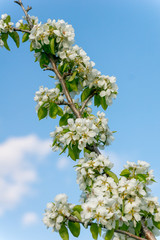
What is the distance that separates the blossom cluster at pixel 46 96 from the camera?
16.5 ft

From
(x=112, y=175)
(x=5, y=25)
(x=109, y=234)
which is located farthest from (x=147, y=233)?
(x=5, y=25)

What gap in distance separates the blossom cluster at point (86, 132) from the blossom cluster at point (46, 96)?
47 centimetres

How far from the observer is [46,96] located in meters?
4.98

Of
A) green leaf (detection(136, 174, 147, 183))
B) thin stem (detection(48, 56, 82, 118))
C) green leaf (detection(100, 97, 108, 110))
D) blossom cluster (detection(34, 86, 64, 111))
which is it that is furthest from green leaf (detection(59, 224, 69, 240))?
green leaf (detection(100, 97, 108, 110))

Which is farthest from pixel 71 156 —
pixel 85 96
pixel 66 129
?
pixel 85 96

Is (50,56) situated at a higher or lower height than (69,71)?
higher

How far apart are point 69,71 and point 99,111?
2.85 ft

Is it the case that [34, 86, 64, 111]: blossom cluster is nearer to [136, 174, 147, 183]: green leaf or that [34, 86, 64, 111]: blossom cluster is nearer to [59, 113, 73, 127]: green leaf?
[59, 113, 73, 127]: green leaf

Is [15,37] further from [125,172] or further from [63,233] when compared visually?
[63,233]

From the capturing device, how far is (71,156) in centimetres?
476

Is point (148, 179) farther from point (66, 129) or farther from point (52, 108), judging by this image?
point (52, 108)

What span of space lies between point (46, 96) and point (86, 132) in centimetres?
101

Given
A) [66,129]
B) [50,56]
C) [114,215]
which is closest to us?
[114,215]

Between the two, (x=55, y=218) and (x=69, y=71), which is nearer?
(x=55, y=218)
